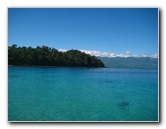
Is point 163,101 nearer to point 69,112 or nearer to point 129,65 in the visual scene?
point 129,65

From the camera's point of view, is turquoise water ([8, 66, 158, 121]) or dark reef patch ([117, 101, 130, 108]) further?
dark reef patch ([117, 101, 130, 108])

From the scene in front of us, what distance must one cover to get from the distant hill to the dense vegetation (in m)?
0.11

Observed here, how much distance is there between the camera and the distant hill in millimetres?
Answer: 5051

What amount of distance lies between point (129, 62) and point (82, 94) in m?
0.80

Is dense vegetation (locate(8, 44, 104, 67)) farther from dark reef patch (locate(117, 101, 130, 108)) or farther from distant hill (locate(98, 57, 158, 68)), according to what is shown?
dark reef patch (locate(117, 101, 130, 108))

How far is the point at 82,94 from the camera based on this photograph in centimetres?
522

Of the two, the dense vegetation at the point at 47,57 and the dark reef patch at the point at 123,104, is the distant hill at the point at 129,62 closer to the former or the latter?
the dense vegetation at the point at 47,57

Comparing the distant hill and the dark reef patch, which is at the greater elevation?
the distant hill

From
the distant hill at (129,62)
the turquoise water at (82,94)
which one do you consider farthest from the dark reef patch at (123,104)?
the distant hill at (129,62)

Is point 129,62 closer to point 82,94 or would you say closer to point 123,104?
point 123,104

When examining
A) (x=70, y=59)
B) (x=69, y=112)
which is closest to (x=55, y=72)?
(x=70, y=59)

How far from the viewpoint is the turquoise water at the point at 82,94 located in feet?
16.5

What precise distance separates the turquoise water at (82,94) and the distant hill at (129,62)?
83 millimetres

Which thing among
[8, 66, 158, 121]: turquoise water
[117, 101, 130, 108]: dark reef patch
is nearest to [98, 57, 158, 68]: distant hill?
[8, 66, 158, 121]: turquoise water
